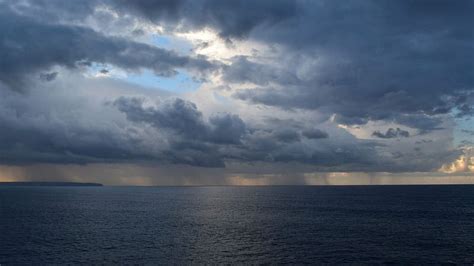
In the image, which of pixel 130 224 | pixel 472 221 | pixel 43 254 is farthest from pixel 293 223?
pixel 43 254

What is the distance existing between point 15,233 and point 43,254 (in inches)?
1300

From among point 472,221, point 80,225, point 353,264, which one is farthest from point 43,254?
point 472,221

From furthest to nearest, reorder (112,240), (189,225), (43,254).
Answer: (189,225) < (112,240) < (43,254)

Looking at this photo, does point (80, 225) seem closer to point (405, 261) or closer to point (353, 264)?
point (353, 264)

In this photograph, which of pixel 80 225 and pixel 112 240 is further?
pixel 80 225

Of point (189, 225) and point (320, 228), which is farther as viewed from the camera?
point (189, 225)

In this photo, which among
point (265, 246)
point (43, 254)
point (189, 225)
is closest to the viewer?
point (43, 254)

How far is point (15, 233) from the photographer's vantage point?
10200cm

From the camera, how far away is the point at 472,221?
420 feet

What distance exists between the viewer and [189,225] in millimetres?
120812

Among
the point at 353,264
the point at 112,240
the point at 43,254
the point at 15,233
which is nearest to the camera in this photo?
the point at 353,264

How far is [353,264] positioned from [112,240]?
5730 centimetres

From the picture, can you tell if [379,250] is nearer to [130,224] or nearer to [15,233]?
[130,224]

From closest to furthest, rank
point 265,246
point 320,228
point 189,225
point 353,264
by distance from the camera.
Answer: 1. point 353,264
2. point 265,246
3. point 320,228
4. point 189,225
